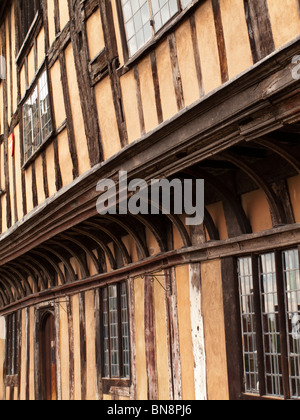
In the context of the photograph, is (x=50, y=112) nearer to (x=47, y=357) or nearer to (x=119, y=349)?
(x=119, y=349)

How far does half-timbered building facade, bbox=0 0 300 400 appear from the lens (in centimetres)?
490

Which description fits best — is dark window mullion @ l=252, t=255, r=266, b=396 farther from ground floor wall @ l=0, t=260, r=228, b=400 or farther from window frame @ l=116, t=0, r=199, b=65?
window frame @ l=116, t=0, r=199, b=65

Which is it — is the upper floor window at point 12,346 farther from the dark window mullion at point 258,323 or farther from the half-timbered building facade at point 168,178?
the dark window mullion at point 258,323

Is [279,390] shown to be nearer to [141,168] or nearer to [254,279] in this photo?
[254,279]

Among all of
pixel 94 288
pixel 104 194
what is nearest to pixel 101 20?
pixel 104 194

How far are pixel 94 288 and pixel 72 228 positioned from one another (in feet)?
3.71

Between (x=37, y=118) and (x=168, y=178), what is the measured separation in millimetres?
4317

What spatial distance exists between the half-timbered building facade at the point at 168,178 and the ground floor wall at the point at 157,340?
21 mm

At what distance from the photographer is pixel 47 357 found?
11469mm

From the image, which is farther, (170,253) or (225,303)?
(170,253)

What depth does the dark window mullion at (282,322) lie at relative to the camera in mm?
5258

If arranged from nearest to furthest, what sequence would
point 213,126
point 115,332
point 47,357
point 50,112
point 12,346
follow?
point 213,126
point 115,332
point 50,112
point 47,357
point 12,346

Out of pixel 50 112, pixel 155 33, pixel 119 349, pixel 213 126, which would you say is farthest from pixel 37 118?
pixel 213 126

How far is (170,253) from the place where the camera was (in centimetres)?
683
